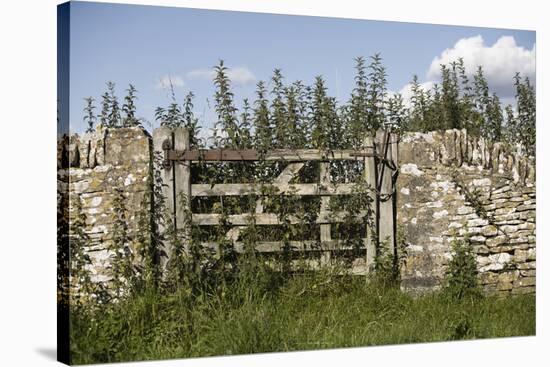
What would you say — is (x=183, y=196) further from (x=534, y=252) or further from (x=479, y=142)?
(x=534, y=252)

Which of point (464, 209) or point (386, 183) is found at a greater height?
point (386, 183)

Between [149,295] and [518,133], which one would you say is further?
[518,133]

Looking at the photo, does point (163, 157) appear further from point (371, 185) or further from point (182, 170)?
point (371, 185)

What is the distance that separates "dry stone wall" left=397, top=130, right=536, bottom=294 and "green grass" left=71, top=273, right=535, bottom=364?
0.89 ft

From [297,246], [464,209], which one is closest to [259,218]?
[297,246]

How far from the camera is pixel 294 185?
745 centimetres

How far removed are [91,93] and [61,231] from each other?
44.0 inches

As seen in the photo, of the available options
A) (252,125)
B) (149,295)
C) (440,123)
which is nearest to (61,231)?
(149,295)

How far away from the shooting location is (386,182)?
7.77 metres

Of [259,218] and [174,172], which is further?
[259,218]

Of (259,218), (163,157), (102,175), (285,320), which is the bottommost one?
(285,320)

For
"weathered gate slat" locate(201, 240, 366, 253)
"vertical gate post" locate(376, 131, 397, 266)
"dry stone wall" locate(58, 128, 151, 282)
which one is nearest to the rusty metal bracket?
"dry stone wall" locate(58, 128, 151, 282)

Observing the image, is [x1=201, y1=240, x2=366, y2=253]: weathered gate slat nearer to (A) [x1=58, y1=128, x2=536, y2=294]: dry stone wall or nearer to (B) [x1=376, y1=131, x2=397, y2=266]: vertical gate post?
(B) [x1=376, y1=131, x2=397, y2=266]: vertical gate post

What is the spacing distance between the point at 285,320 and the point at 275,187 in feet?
4.12
